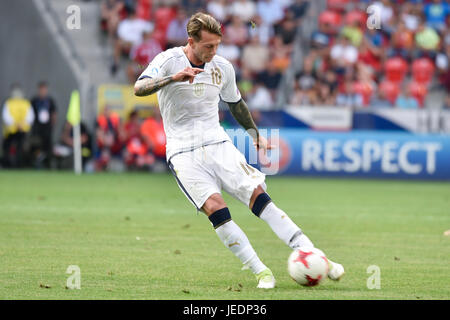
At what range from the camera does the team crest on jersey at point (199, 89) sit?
8.14m

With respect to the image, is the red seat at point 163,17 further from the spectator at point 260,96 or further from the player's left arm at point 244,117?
the player's left arm at point 244,117

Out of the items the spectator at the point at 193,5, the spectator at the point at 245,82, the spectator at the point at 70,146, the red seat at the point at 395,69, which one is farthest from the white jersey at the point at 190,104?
the spectator at the point at 193,5

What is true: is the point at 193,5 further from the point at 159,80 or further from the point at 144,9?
the point at 159,80

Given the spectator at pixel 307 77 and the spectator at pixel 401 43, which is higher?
the spectator at pixel 401 43

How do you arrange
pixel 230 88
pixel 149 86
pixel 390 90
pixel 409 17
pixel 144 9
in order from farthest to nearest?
1. pixel 409 17
2. pixel 144 9
3. pixel 390 90
4. pixel 230 88
5. pixel 149 86

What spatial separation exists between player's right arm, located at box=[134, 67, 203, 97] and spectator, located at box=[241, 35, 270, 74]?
17.5 meters

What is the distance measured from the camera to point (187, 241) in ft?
36.3

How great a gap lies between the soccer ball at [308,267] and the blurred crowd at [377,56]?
16.3 meters

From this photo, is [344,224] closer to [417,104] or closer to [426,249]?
[426,249]

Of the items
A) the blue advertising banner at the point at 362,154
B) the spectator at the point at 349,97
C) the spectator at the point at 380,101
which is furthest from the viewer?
the spectator at the point at 349,97

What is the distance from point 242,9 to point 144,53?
3591 mm

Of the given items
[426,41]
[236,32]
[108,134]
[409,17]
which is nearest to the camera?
[108,134]

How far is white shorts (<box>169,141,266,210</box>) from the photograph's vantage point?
315 inches

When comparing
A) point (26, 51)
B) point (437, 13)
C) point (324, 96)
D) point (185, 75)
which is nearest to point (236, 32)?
point (324, 96)
